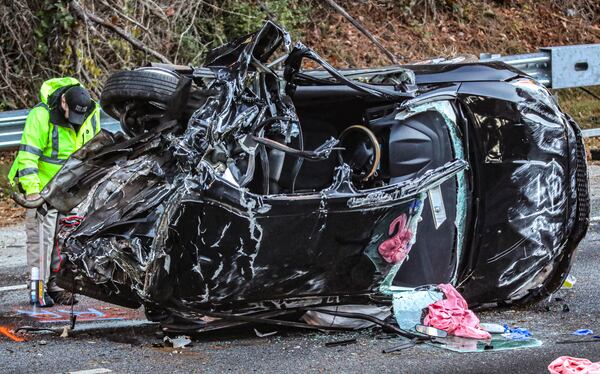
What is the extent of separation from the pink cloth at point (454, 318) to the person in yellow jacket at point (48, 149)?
9.77ft

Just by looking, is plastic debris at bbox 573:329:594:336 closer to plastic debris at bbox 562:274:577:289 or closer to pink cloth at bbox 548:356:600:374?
plastic debris at bbox 562:274:577:289

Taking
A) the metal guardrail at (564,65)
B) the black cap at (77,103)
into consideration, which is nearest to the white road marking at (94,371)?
the black cap at (77,103)

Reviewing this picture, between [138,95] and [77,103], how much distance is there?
5.26 ft

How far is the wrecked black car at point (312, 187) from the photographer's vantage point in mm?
5801

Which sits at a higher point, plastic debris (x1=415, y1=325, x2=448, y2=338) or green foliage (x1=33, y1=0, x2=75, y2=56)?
green foliage (x1=33, y1=0, x2=75, y2=56)

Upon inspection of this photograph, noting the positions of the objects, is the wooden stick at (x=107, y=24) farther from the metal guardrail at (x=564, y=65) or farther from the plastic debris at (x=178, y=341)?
the plastic debris at (x=178, y=341)

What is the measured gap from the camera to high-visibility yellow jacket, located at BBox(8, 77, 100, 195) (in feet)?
25.4

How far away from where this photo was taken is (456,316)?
20.4ft

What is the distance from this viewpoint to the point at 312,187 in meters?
6.75

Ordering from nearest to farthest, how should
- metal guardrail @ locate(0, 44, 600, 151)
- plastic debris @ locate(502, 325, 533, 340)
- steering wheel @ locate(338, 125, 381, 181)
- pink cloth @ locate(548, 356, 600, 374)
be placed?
pink cloth @ locate(548, 356, 600, 374) → plastic debris @ locate(502, 325, 533, 340) → steering wheel @ locate(338, 125, 381, 181) → metal guardrail @ locate(0, 44, 600, 151)

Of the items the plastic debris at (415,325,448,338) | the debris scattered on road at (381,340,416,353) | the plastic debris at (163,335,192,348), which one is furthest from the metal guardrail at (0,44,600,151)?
the plastic debris at (163,335,192,348)

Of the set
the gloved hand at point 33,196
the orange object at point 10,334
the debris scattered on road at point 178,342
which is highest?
the gloved hand at point 33,196

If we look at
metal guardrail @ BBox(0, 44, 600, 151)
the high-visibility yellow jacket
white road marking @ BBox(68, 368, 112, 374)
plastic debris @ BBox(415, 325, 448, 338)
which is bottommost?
white road marking @ BBox(68, 368, 112, 374)

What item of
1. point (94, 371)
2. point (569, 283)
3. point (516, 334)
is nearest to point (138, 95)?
point (94, 371)
